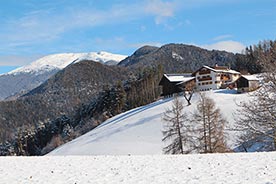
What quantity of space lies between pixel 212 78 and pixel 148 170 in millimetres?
69550

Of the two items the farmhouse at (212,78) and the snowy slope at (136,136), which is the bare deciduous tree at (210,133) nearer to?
the snowy slope at (136,136)

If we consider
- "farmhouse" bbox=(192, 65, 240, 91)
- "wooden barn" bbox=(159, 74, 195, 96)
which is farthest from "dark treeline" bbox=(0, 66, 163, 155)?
"farmhouse" bbox=(192, 65, 240, 91)

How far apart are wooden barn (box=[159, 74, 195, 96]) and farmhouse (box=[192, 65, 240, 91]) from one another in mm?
2332

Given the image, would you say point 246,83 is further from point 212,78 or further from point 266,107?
point 266,107

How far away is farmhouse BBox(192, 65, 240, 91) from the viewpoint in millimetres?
81312

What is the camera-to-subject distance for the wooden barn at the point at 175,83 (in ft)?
267

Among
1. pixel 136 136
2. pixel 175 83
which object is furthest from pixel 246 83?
pixel 136 136

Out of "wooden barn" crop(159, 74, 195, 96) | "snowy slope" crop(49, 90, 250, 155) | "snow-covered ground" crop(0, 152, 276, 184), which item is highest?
"wooden barn" crop(159, 74, 195, 96)

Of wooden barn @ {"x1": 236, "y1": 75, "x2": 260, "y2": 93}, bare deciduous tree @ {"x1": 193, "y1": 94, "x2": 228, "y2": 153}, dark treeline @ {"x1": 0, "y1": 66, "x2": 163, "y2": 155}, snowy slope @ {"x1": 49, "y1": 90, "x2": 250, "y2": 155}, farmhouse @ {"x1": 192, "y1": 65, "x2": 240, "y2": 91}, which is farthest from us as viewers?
dark treeline @ {"x1": 0, "y1": 66, "x2": 163, "y2": 155}

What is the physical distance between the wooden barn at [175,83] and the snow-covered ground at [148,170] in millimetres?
62784

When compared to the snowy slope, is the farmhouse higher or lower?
higher

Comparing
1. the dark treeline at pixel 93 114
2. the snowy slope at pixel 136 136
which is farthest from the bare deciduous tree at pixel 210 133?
the dark treeline at pixel 93 114

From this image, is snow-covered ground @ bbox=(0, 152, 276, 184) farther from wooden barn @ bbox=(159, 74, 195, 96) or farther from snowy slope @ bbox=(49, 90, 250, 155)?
wooden barn @ bbox=(159, 74, 195, 96)

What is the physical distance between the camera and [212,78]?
81.6 meters
